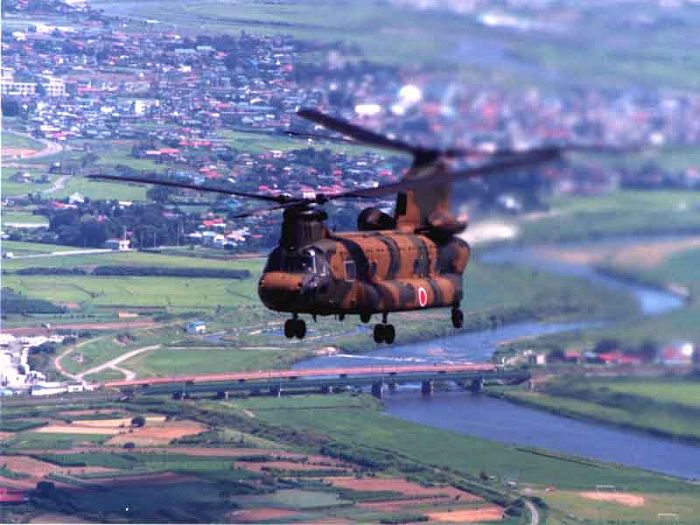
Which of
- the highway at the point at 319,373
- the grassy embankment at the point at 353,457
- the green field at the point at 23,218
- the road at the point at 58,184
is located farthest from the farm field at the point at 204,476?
the road at the point at 58,184

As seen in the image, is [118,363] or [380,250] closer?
[380,250]

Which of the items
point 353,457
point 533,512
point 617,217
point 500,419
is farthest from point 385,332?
point 353,457

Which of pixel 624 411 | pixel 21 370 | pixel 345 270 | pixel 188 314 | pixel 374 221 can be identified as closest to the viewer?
pixel 345 270

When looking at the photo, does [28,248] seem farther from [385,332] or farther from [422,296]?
[385,332]

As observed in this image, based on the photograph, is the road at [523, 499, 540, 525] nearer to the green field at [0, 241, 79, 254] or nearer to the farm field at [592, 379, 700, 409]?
the farm field at [592, 379, 700, 409]

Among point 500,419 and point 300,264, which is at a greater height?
point 300,264

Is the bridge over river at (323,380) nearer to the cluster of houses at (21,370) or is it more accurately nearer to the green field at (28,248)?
the cluster of houses at (21,370)
